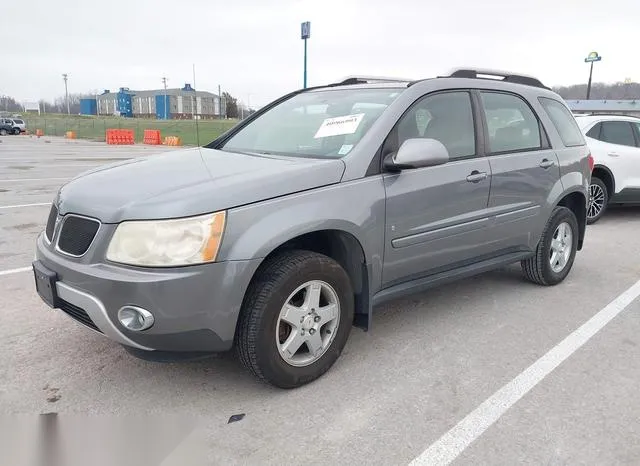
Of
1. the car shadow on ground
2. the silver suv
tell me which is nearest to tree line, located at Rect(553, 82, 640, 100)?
the car shadow on ground

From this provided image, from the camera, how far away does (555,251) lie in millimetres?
4988

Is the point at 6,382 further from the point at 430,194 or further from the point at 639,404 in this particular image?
the point at 639,404

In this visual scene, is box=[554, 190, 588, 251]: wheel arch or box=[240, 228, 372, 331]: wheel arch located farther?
box=[554, 190, 588, 251]: wheel arch

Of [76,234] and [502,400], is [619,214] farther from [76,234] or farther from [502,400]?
[76,234]

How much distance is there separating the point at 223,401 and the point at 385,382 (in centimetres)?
93

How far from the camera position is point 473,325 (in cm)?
406

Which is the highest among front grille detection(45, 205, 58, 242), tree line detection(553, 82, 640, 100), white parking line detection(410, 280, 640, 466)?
tree line detection(553, 82, 640, 100)

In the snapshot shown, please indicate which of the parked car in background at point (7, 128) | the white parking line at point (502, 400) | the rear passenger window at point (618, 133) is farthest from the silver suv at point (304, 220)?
the parked car in background at point (7, 128)

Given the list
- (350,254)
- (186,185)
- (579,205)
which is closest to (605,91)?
(579,205)

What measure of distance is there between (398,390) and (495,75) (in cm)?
294

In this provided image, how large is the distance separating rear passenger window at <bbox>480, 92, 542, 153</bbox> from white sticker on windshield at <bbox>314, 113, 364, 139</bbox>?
47.3 inches

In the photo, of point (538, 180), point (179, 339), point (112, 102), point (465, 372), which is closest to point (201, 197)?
point (179, 339)

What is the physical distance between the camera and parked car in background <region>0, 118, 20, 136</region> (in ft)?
145

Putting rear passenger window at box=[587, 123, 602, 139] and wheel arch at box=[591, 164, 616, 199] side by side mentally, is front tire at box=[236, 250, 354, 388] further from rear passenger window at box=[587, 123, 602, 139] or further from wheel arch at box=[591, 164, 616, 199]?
rear passenger window at box=[587, 123, 602, 139]
